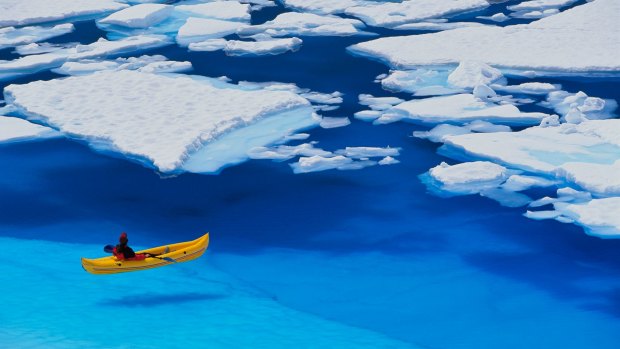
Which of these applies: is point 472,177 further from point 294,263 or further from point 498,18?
point 498,18

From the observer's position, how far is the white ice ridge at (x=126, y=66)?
15508 mm

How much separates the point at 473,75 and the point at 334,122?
2366mm

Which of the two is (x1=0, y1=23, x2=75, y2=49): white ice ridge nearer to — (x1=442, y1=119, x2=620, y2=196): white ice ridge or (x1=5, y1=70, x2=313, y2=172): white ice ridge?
(x1=5, y1=70, x2=313, y2=172): white ice ridge

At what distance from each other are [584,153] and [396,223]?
2.58m

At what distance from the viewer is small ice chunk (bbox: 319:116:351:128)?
12.8m

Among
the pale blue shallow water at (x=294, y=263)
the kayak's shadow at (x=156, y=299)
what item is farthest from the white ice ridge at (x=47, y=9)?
the kayak's shadow at (x=156, y=299)

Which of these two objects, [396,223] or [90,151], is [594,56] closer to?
[396,223]

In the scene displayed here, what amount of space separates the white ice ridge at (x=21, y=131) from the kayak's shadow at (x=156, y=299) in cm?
474

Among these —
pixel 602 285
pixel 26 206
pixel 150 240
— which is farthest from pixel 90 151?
pixel 602 285

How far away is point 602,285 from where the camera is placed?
8766 millimetres

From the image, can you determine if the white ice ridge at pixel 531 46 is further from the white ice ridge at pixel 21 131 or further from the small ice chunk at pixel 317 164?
the white ice ridge at pixel 21 131

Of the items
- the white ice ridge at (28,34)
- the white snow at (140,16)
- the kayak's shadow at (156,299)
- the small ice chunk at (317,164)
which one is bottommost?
the kayak's shadow at (156,299)

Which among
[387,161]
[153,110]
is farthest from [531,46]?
[153,110]

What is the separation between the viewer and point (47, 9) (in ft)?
64.6
